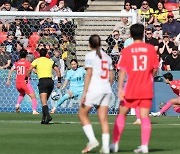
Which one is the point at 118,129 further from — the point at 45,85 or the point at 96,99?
the point at 45,85

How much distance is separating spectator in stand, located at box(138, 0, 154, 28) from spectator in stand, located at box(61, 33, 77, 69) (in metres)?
2.72

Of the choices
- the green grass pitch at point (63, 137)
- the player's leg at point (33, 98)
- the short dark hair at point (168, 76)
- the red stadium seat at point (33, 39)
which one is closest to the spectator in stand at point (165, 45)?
the short dark hair at point (168, 76)

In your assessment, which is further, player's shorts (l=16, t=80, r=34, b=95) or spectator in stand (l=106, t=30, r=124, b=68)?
spectator in stand (l=106, t=30, r=124, b=68)

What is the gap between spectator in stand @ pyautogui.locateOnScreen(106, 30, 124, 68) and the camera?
31578mm

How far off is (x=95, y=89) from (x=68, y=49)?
17067 millimetres

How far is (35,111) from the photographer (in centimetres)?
2928

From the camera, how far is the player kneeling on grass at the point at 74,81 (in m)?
30.0

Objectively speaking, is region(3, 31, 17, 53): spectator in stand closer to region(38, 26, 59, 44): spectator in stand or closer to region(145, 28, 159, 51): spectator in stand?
region(38, 26, 59, 44): spectator in stand

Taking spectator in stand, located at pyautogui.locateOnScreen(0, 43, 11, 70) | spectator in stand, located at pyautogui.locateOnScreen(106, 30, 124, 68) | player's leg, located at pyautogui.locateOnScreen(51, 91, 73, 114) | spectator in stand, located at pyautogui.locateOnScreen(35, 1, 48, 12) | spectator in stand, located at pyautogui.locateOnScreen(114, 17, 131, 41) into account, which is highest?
spectator in stand, located at pyautogui.locateOnScreen(35, 1, 48, 12)

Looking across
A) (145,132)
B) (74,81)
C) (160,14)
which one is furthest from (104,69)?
(160,14)

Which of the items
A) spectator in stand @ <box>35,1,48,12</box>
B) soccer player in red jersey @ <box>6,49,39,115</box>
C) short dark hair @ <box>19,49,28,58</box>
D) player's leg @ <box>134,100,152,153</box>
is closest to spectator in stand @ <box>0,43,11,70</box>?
soccer player in red jersey @ <box>6,49,39,115</box>

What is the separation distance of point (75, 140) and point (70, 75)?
1208 cm

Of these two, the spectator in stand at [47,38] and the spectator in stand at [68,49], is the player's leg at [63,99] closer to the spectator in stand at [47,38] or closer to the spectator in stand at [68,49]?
the spectator in stand at [68,49]

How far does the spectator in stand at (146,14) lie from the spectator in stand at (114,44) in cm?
106
